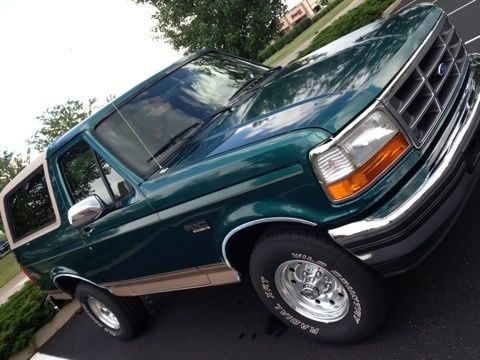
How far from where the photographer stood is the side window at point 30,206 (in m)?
4.38

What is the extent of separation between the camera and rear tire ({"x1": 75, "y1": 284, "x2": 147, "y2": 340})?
441 centimetres

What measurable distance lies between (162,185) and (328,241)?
1.20m

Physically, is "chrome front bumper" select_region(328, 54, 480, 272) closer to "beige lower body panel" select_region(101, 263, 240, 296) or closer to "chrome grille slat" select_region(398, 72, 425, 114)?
"chrome grille slat" select_region(398, 72, 425, 114)

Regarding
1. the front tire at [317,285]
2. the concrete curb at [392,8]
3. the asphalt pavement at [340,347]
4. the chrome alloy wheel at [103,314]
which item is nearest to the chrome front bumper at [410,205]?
the front tire at [317,285]

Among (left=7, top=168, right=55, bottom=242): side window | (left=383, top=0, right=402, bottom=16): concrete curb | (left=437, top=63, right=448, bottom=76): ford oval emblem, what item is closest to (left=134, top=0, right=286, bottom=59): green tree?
(left=383, top=0, right=402, bottom=16): concrete curb

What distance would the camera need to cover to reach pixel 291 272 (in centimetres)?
296

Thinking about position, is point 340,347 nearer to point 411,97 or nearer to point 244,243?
point 244,243

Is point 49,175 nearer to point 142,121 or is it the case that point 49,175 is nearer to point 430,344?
point 142,121

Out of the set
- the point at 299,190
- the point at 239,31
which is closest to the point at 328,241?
the point at 299,190

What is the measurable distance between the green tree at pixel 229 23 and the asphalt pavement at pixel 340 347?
14307 millimetres

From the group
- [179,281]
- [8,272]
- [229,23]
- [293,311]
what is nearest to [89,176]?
[179,281]

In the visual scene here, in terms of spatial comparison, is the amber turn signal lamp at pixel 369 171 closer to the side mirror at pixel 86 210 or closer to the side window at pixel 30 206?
the side mirror at pixel 86 210

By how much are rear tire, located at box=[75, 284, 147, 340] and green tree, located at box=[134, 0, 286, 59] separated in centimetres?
1421

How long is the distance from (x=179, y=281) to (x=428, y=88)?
2280 mm
